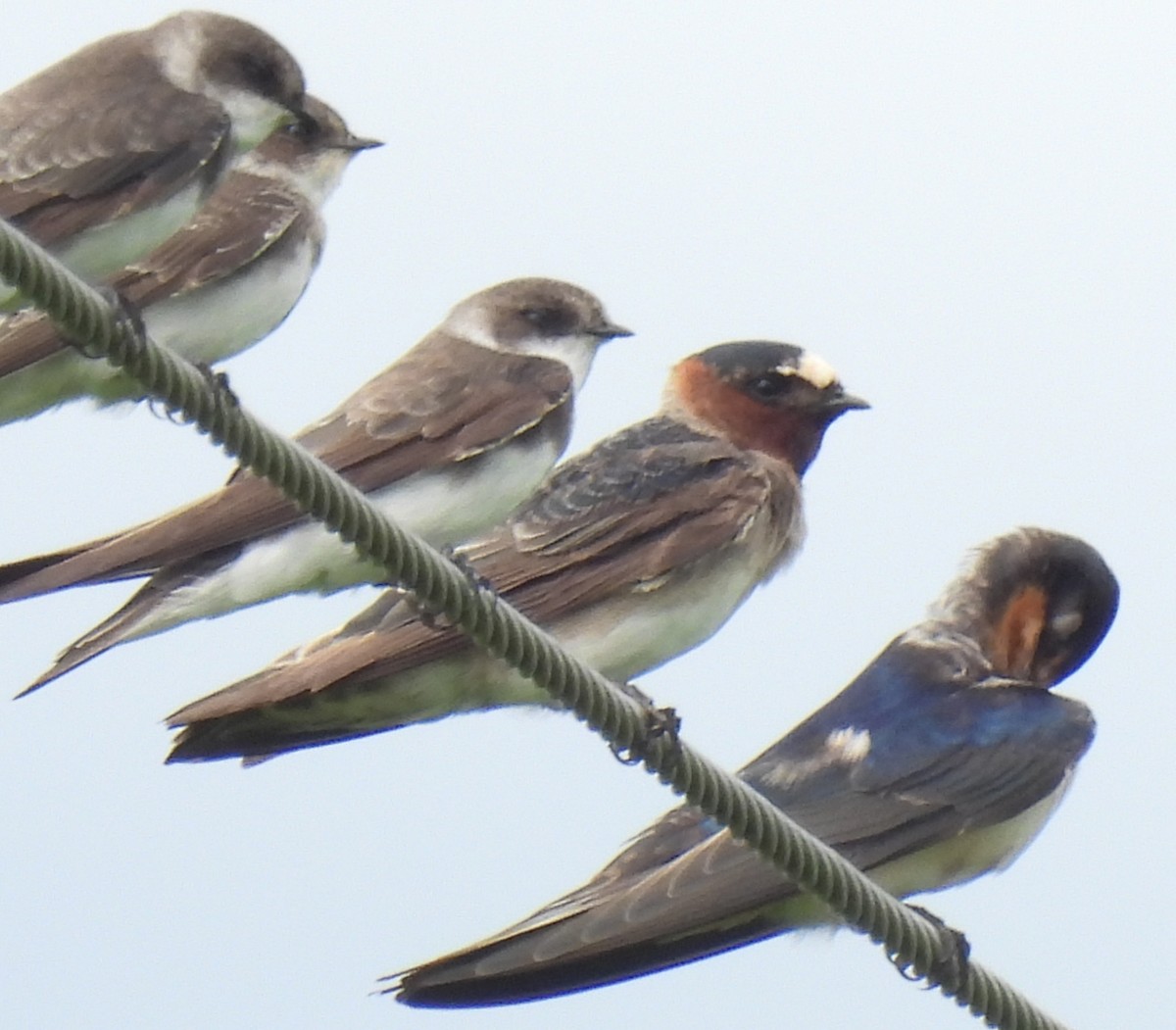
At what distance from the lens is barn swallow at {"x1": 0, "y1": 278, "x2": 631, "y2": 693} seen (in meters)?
5.71

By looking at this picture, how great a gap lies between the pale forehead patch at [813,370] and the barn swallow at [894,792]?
1.79 ft

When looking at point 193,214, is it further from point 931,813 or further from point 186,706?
point 931,813

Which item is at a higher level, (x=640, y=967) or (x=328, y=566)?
(x=328, y=566)

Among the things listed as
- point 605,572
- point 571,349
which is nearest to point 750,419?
point 571,349

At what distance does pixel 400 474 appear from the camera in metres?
6.08

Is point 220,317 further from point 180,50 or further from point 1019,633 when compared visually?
point 1019,633

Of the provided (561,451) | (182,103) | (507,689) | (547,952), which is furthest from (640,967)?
(182,103)

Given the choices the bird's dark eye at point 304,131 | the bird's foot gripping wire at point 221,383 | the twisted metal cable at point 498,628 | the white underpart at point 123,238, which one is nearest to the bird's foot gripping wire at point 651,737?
the twisted metal cable at point 498,628

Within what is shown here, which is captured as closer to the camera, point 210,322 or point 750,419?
point 210,322

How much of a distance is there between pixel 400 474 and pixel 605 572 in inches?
18.4

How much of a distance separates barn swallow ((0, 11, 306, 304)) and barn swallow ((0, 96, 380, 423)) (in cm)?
18

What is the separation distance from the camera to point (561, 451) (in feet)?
20.3

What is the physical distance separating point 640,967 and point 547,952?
0.88 ft

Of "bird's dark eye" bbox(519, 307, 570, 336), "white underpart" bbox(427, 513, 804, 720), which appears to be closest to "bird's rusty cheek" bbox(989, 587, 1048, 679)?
"white underpart" bbox(427, 513, 804, 720)
